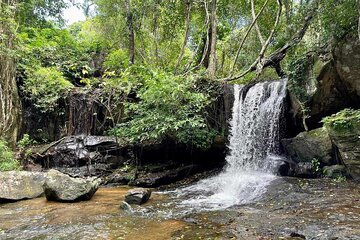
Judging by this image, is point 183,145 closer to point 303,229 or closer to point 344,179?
point 344,179

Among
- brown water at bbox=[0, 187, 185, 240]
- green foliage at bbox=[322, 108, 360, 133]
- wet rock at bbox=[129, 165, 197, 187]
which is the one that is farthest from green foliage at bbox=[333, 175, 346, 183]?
wet rock at bbox=[129, 165, 197, 187]

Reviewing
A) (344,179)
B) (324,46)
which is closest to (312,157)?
(344,179)

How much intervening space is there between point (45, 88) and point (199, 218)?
915cm

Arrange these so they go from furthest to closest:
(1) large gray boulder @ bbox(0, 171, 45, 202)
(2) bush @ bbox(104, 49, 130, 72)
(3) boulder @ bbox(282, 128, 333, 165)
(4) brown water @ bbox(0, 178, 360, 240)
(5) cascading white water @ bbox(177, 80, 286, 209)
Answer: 1. (2) bush @ bbox(104, 49, 130, 72)
2. (5) cascading white water @ bbox(177, 80, 286, 209)
3. (3) boulder @ bbox(282, 128, 333, 165)
4. (1) large gray boulder @ bbox(0, 171, 45, 202)
5. (4) brown water @ bbox(0, 178, 360, 240)

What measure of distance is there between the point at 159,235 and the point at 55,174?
12.4 feet

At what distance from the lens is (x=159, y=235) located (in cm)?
453

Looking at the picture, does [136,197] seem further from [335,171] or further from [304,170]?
[335,171]

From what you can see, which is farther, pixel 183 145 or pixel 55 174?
pixel 183 145

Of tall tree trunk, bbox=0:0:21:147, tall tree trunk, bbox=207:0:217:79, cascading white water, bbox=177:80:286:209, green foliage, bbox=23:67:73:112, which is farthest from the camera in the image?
tall tree trunk, bbox=207:0:217:79

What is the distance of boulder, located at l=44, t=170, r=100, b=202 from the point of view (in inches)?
273

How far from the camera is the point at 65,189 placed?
7.03m

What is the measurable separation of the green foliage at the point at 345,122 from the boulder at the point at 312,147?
0.82m

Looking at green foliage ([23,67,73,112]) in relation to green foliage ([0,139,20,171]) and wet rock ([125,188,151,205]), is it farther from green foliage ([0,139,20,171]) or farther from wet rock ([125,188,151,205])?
wet rock ([125,188,151,205])

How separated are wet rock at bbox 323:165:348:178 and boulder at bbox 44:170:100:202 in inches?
242
